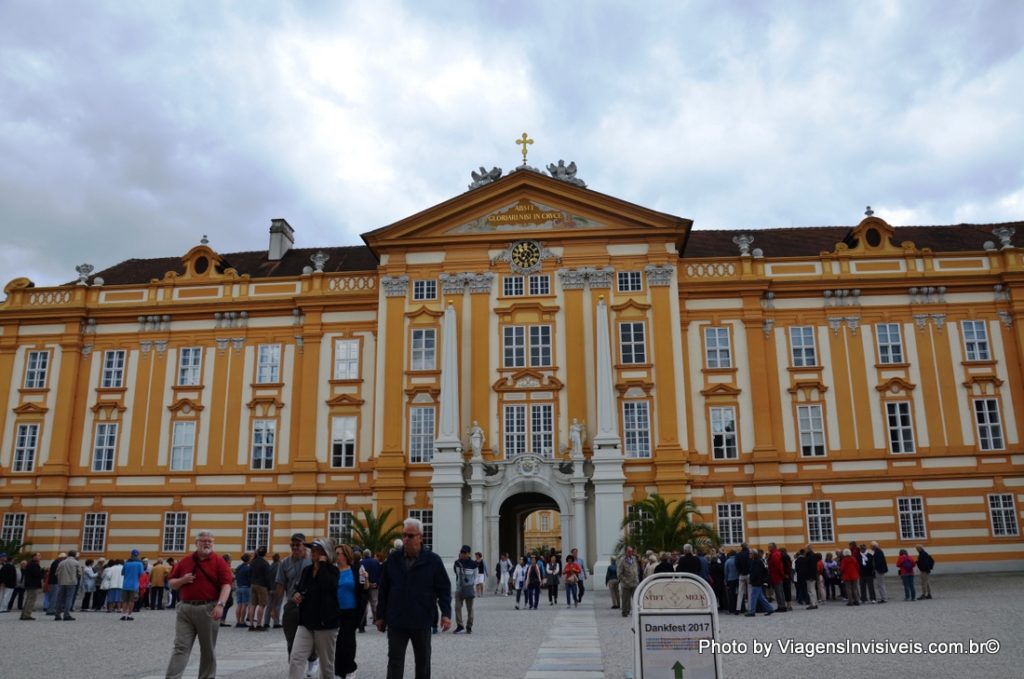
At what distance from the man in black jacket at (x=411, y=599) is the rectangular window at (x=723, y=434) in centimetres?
2941

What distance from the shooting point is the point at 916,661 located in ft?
42.5

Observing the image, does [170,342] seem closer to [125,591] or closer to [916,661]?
[125,591]

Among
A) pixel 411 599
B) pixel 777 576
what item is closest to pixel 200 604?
pixel 411 599

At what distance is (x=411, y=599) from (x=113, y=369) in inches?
1445

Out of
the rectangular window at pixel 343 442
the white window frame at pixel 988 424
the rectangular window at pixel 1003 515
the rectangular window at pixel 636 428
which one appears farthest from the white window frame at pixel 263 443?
the rectangular window at pixel 1003 515


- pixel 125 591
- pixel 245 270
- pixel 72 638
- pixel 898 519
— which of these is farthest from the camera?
pixel 245 270

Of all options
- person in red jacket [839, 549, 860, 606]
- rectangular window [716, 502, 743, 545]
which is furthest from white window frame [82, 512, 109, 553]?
person in red jacket [839, 549, 860, 606]

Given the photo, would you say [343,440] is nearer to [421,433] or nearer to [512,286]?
[421,433]

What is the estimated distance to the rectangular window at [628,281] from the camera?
38562mm

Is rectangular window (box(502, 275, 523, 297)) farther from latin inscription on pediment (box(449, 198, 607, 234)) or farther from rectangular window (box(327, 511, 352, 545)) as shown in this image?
rectangular window (box(327, 511, 352, 545))

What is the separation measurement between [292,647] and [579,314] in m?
28.4

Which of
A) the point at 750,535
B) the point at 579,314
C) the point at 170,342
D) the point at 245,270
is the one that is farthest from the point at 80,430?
the point at 750,535

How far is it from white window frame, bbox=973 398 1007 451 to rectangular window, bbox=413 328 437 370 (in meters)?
23.1

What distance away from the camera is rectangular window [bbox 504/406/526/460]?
36781mm
